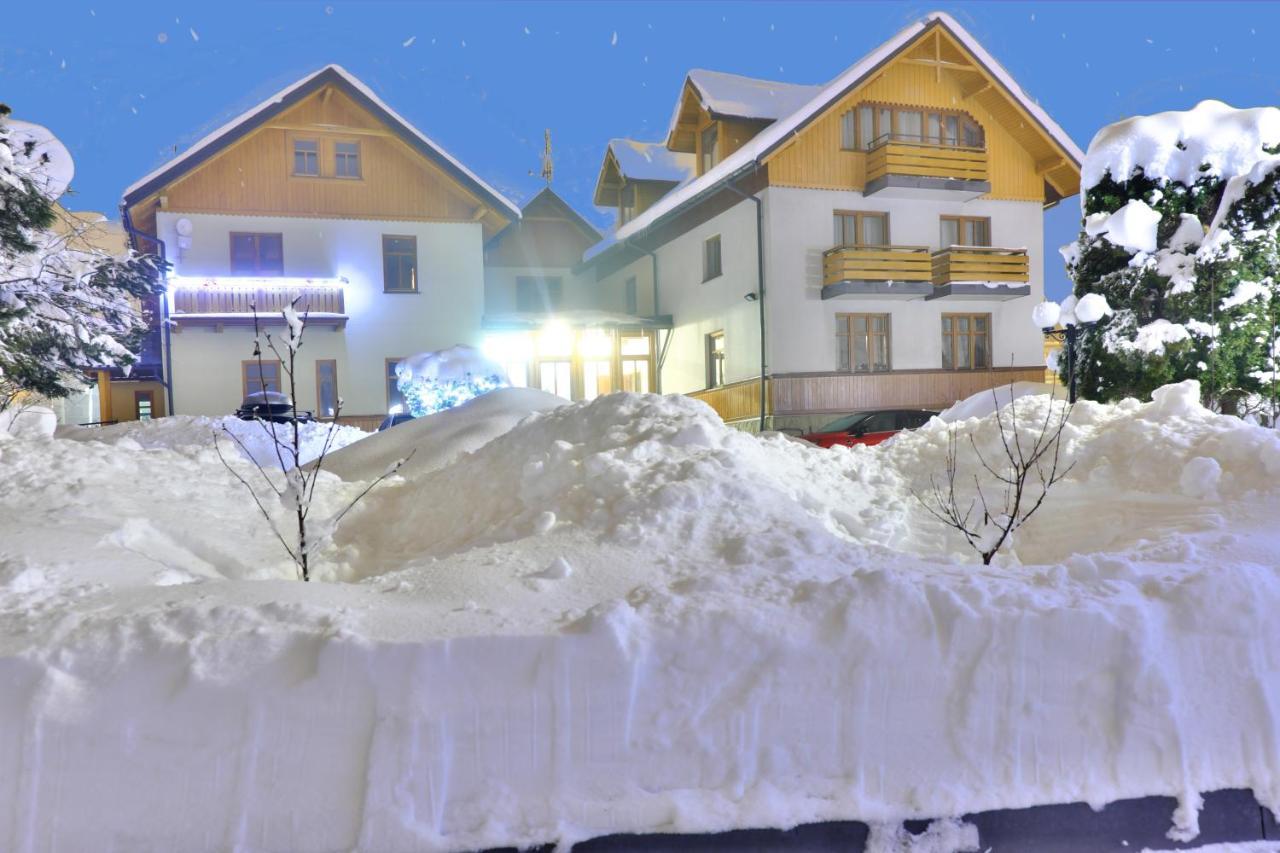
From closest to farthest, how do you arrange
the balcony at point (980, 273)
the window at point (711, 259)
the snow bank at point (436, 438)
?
the snow bank at point (436, 438)
the balcony at point (980, 273)
the window at point (711, 259)

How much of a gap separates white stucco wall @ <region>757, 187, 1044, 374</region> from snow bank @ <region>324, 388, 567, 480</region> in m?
8.68

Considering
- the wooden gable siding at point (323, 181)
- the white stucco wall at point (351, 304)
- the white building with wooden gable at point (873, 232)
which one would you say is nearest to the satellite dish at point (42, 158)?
the white stucco wall at point (351, 304)

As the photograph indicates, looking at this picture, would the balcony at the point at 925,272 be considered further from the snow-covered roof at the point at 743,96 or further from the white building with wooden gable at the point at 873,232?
the snow-covered roof at the point at 743,96

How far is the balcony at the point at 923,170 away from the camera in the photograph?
19.1m

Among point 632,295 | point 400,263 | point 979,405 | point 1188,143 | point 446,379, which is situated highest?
point 1188,143

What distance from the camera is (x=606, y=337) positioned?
22344 mm

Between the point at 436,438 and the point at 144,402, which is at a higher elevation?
the point at 144,402

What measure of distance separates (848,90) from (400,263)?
10.4 meters

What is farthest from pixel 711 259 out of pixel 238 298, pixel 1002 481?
pixel 1002 481

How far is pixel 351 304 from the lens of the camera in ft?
65.7

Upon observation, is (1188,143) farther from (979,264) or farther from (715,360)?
(715,360)

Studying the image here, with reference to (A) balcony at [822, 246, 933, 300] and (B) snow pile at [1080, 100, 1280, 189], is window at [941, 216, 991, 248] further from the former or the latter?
(B) snow pile at [1080, 100, 1280, 189]

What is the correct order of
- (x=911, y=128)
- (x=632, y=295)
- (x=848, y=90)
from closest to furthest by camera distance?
(x=848, y=90), (x=911, y=128), (x=632, y=295)

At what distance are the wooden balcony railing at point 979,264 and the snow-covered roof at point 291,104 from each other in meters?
9.39
